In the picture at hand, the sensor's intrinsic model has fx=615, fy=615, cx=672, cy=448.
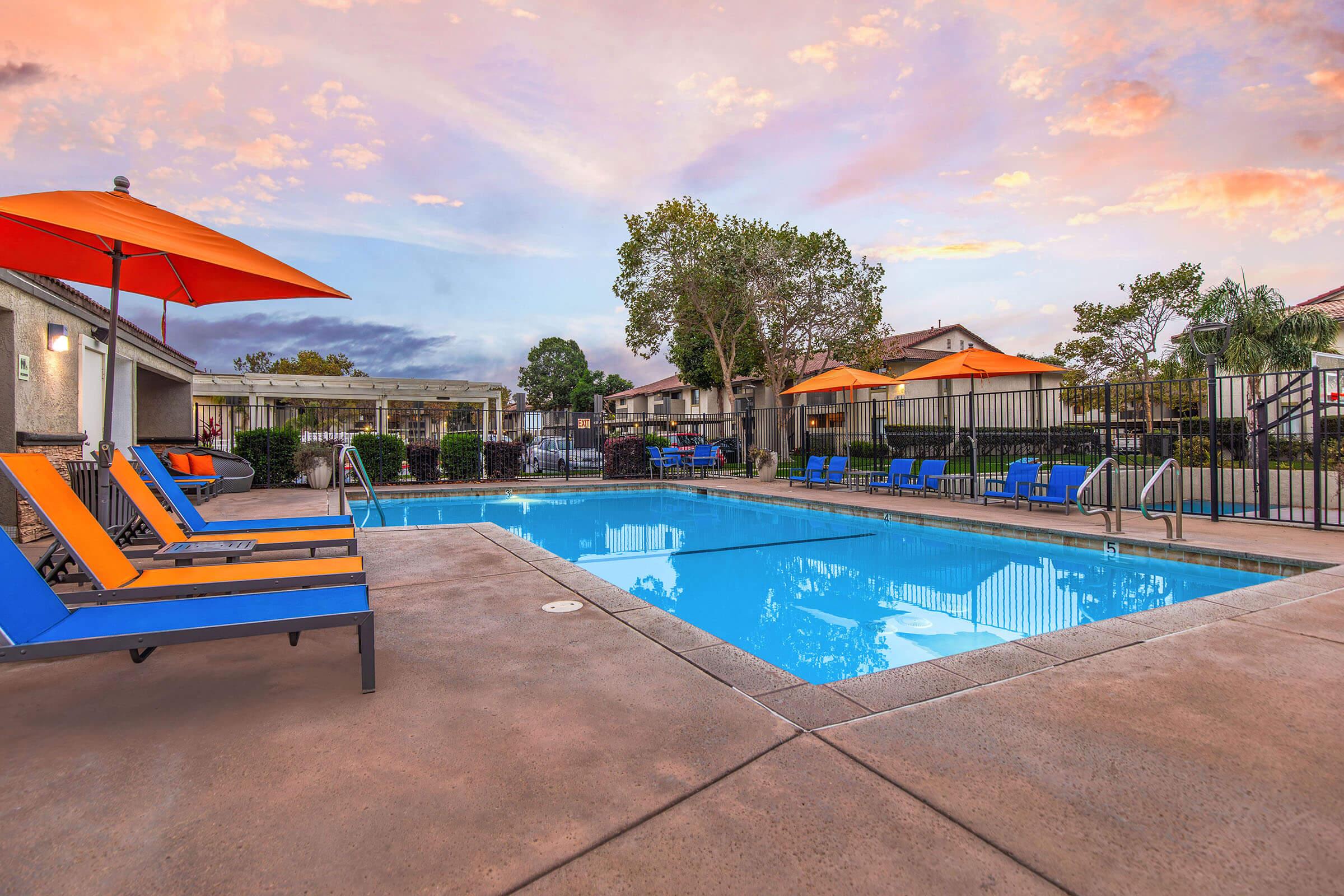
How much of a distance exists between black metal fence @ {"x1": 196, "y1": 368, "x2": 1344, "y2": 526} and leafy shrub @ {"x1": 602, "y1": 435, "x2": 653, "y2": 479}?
0.03 metres

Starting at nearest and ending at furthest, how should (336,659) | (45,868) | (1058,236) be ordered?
1. (45,868)
2. (336,659)
3. (1058,236)

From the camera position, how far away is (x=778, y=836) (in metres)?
1.58

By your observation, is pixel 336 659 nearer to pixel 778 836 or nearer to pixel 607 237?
pixel 778 836

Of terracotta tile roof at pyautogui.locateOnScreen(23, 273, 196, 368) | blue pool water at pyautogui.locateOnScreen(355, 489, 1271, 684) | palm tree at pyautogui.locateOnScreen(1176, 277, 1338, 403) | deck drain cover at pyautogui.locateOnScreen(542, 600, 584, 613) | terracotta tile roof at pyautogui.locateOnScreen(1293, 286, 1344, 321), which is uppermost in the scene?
terracotta tile roof at pyautogui.locateOnScreen(1293, 286, 1344, 321)

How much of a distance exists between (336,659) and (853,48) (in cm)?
1252

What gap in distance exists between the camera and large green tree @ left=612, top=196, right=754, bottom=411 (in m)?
22.4

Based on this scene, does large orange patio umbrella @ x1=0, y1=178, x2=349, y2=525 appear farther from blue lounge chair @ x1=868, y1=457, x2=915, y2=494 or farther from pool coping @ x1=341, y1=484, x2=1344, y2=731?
blue lounge chair @ x1=868, y1=457, x2=915, y2=494

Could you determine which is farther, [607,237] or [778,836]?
[607,237]

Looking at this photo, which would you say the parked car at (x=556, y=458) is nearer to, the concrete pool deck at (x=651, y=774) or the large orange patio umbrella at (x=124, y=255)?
the large orange patio umbrella at (x=124, y=255)

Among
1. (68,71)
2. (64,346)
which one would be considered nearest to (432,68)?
(68,71)

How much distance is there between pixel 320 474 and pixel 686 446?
32.2 ft

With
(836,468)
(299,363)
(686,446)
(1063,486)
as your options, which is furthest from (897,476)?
(299,363)

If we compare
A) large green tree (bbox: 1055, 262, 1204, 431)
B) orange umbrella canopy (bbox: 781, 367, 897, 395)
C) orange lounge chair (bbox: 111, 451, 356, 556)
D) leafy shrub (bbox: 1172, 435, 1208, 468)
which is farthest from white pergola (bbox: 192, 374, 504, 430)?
large green tree (bbox: 1055, 262, 1204, 431)

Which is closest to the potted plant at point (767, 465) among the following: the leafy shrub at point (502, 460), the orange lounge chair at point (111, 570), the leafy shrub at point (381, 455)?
the leafy shrub at point (502, 460)
